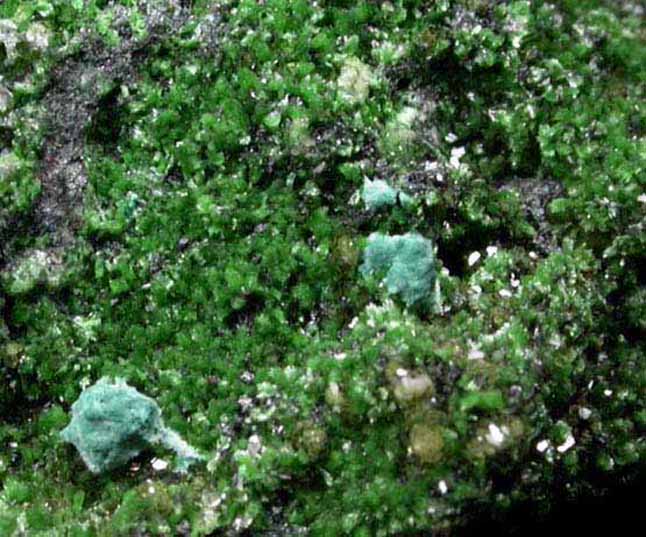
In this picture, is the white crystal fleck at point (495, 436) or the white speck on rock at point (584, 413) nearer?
the white crystal fleck at point (495, 436)

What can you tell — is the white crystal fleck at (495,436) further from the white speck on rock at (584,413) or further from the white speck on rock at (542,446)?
the white speck on rock at (584,413)

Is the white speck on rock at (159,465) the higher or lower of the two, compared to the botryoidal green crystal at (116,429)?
lower

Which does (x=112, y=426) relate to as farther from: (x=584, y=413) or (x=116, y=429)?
(x=584, y=413)

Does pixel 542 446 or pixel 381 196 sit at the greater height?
pixel 381 196

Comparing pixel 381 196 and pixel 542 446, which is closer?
pixel 542 446

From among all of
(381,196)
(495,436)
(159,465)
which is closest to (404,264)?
(381,196)

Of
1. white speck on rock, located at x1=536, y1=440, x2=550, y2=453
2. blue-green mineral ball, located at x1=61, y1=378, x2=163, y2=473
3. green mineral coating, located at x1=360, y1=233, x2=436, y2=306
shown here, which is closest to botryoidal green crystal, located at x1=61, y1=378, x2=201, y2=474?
blue-green mineral ball, located at x1=61, y1=378, x2=163, y2=473

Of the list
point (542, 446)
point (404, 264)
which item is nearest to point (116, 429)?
point (404, 264)

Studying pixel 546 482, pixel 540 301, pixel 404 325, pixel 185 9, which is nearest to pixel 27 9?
pixel 185 9

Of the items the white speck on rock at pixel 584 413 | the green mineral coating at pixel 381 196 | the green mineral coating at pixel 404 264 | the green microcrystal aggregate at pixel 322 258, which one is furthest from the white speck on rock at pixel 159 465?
the white speck on rock at pixel 584 413
